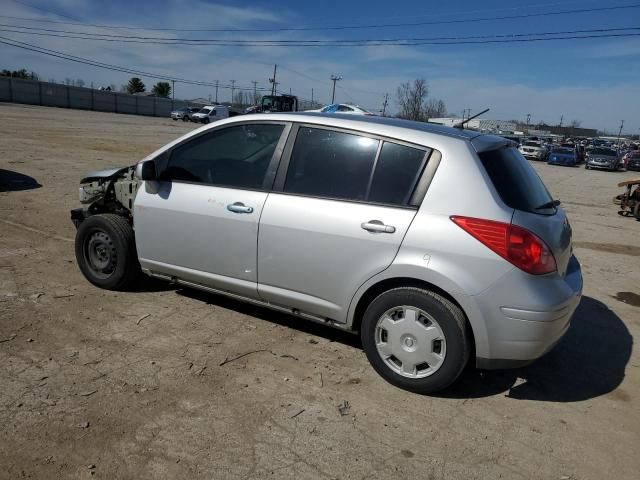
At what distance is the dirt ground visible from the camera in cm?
265

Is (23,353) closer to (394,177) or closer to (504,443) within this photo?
(394,177)

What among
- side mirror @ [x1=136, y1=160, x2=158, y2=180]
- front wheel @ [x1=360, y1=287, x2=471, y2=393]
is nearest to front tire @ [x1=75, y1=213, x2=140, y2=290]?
side mirror @ [x1=136, y1=160, x2=158, y2=180]

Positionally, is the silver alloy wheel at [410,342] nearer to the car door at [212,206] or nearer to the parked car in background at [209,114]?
the car door at [212,206]

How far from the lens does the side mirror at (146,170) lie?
13.6 feet

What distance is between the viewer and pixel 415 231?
10.4 ft

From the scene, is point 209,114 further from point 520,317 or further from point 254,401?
point 520,317

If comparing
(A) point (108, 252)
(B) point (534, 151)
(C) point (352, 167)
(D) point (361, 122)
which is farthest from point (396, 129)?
(B) point (534, 151)

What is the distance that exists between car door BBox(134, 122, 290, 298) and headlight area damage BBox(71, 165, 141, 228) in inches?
18.8

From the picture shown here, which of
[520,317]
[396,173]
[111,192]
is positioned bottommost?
[520,317]

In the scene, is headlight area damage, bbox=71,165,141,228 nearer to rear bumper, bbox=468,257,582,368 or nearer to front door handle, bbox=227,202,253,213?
front door handle, bbox=227,202,253,213

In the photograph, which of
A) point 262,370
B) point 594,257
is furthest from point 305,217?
point 594,257

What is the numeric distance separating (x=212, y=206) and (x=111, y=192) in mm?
1542

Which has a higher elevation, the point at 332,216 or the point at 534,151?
the point at 534,151

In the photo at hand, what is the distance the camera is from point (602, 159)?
116 ft
